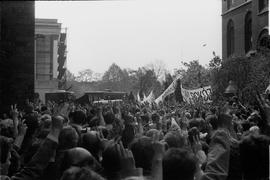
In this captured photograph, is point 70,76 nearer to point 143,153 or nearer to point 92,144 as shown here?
point 92,144

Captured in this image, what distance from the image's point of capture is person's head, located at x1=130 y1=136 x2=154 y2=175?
4281 mm

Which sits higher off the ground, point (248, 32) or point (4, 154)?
point (248, 32)

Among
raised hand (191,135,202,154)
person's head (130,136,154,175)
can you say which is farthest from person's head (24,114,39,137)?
person's head (130,136,154,175)

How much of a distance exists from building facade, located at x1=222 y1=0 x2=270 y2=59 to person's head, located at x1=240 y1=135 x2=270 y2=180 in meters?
34.5

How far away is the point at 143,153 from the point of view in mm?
4352

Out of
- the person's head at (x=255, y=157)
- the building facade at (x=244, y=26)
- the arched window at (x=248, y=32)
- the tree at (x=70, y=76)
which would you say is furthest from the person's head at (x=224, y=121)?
the tree at (x=70, y=76)

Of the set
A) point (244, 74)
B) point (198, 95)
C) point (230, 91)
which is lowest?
point (198, 95)

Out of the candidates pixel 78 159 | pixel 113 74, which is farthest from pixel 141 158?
pixel 113 74

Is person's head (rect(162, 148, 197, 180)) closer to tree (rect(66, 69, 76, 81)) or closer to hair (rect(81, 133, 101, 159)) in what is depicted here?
hair (rect(81, 133, 101, 159))

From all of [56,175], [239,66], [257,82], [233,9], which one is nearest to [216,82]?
[239,66]

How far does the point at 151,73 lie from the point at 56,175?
78049 mm

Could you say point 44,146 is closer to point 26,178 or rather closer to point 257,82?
point 26,178

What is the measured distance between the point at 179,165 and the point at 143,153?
2.07 feet

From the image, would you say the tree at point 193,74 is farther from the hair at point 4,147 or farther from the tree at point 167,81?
the hair at point 4,147
